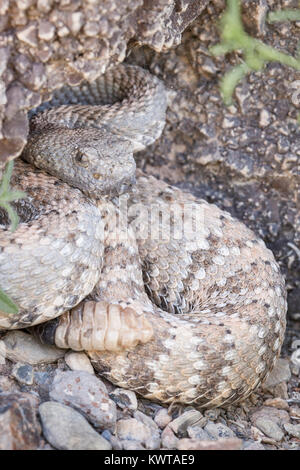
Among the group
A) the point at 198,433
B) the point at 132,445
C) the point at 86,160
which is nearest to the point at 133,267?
the point at 86,160

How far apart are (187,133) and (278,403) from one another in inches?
Result: 72.1

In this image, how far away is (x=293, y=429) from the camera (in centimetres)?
298

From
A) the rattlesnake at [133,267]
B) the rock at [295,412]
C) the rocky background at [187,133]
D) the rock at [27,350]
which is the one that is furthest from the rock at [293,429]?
the rock at [27,350]

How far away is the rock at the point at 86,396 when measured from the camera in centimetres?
254

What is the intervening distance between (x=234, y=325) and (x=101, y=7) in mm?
1613

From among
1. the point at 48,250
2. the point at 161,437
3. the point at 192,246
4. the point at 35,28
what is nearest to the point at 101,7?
the point at 35,28

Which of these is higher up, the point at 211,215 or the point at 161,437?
the point at 211,215

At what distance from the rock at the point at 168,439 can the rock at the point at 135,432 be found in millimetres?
43

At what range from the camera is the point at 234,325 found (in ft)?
10.0

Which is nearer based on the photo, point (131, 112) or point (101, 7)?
point (101, 7)

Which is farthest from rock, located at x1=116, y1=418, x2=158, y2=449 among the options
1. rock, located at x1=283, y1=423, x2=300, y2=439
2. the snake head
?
the snake head

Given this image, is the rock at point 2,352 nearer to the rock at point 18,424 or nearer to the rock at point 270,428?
the rock at point 18,424

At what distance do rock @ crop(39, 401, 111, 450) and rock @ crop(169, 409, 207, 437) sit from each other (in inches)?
18.6
